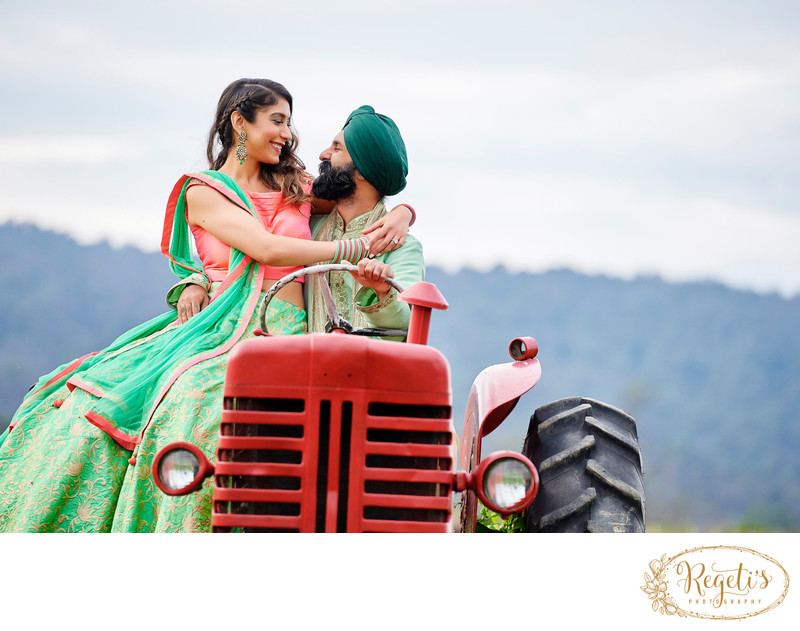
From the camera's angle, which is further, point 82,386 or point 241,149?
point 241,149

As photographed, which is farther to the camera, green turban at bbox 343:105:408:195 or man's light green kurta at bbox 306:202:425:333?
green turban at bbox 343:105:408:195

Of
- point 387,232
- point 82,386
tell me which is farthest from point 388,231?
point 82,386

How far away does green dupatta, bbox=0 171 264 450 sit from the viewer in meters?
3.27

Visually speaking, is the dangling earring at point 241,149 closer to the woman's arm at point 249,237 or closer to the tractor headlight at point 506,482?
the woman's arm at point 249,237

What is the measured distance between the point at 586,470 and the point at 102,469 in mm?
1607

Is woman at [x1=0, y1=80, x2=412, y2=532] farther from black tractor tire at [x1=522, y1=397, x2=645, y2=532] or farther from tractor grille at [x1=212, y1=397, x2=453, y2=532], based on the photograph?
black tractor tire at [x1=522, y1=397, x2=645, y2=532]

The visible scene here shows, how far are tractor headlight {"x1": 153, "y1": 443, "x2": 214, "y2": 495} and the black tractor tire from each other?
3.52 feet

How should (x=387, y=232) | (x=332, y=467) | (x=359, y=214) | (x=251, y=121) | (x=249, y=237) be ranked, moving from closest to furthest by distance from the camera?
(x=332, y=467)
(x=249, y=237)
(x=387, y=232)
(x=251, y=121)
(x=359, y=214)

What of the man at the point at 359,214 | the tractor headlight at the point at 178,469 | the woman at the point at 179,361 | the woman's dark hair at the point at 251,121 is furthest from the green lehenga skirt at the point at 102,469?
the woman's dark hair at the point at 251,121

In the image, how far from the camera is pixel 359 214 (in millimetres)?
4098

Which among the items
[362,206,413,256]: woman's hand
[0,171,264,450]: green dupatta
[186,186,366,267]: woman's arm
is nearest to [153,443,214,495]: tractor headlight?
[0,171,264,450]: green dupatta
